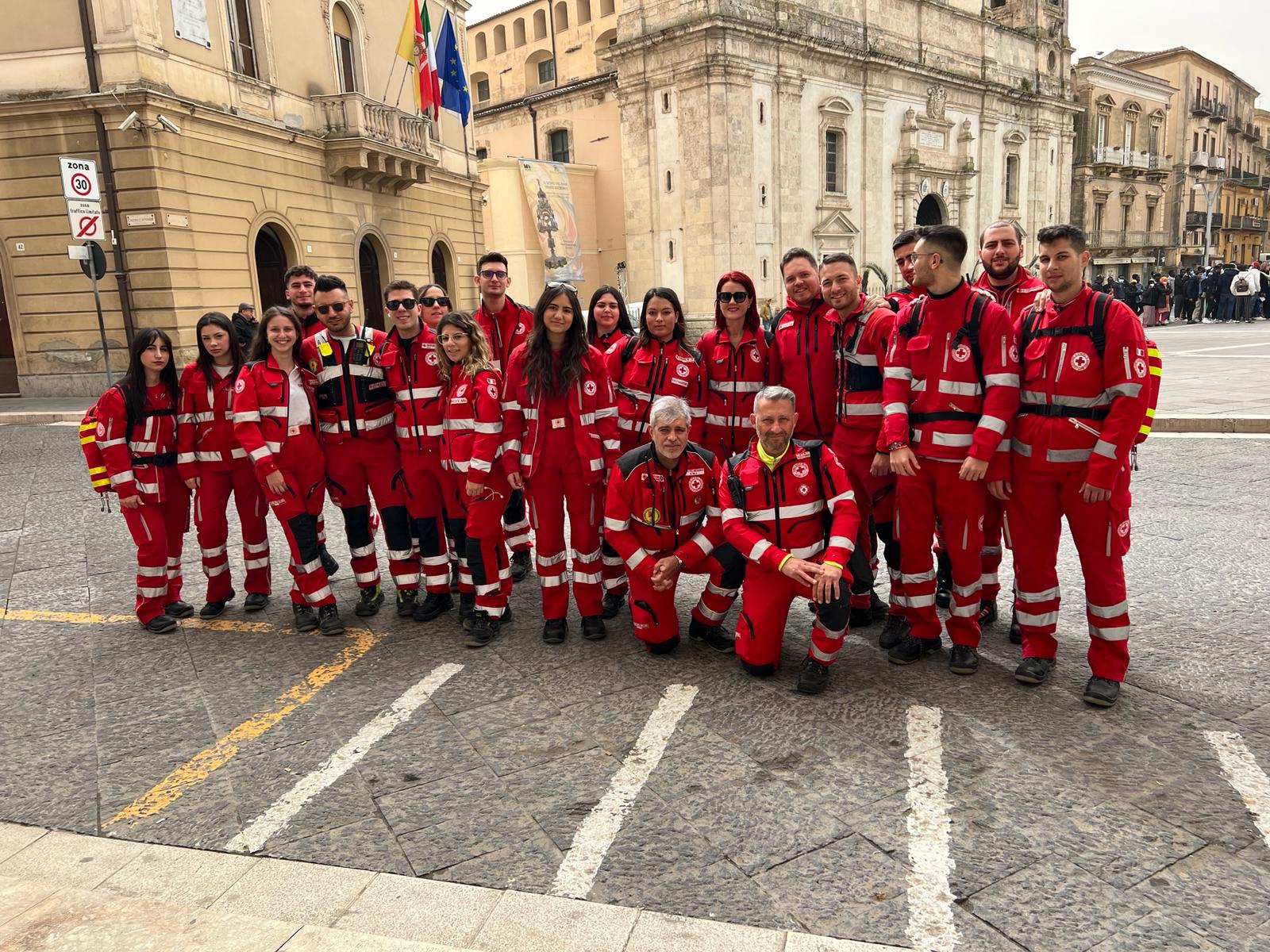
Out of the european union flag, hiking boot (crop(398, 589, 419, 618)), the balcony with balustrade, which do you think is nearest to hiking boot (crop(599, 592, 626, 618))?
hiking boot (crop(398, 589, 419, 618))

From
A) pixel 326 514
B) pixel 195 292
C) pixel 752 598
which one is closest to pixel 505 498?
pixel 752 598

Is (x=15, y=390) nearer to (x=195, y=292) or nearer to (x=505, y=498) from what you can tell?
(x=195, y=292)

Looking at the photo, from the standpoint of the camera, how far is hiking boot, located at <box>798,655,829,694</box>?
4262mm

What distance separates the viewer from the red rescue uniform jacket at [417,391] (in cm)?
528

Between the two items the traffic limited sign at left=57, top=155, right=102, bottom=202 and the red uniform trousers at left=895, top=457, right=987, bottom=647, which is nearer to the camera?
the red uniform trousers at left=895, top=457, right=987, bottom=647

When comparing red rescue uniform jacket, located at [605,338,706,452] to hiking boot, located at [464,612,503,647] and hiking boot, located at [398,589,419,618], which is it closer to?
hiking boot, located at [464,612,503,647]

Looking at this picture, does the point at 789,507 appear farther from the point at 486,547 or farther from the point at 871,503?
the point at 486,547

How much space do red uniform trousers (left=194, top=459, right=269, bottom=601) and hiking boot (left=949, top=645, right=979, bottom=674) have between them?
415cm

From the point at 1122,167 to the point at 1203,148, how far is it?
14.7 m

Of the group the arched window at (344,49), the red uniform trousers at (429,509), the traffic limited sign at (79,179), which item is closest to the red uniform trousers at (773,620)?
the red uniform trousers at (429,509)

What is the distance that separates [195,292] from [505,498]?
14.9 meters

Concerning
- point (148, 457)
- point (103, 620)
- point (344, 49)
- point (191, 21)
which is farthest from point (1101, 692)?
point (344, 49)

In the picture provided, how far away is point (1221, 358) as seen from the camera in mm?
17891

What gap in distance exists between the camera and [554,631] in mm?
5105
